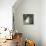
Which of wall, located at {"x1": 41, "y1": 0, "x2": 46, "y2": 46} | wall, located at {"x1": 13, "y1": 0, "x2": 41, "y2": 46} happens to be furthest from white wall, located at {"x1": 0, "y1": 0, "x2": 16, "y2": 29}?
wall, located at {"x1": 41, "y1": 0, "x2": 46, "y2": 46}

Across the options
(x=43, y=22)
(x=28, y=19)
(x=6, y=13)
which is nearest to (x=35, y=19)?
(x=28, y=19)

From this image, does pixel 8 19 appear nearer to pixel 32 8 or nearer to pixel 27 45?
pixel 27 45

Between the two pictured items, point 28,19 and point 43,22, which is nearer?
point 43,22

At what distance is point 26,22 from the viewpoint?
5.17 meters

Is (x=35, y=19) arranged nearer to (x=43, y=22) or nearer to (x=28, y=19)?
(x=28, y=19)

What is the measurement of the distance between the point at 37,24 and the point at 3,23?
1804 millimetres

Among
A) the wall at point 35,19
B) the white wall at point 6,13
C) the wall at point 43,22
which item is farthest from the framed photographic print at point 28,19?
the white wall at point 6,13

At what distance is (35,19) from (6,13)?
1654 mm

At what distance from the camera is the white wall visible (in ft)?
13.1

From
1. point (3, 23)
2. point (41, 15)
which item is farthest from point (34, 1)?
point (3, 23)

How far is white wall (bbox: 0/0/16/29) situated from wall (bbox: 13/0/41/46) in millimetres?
1153

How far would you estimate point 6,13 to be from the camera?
13.3ft

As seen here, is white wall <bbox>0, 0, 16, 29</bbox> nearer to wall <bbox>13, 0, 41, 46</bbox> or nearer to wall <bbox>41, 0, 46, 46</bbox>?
wall <bbox>13, 0, 41, 46</bbox>

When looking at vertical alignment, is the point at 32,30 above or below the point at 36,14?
below
